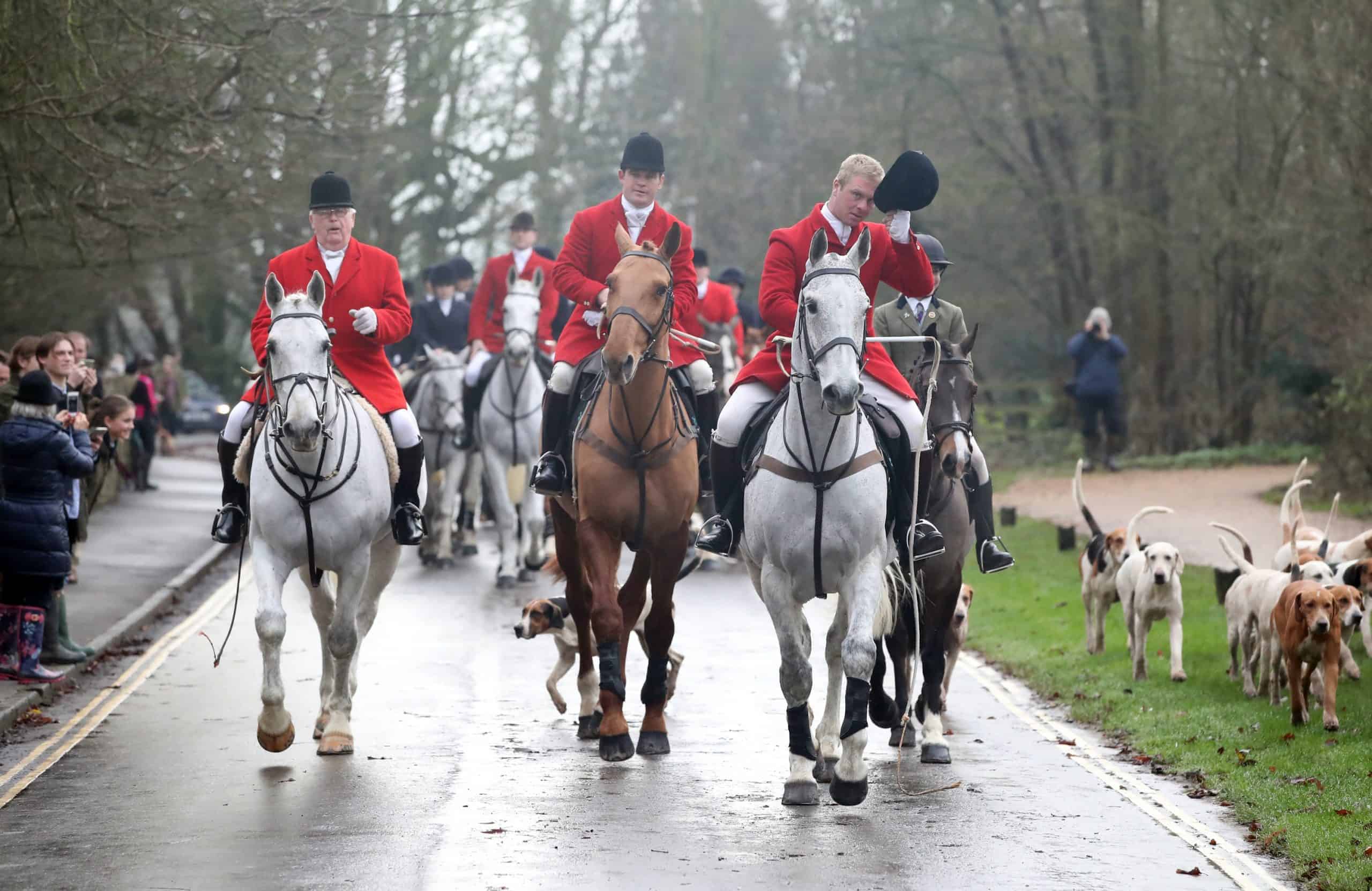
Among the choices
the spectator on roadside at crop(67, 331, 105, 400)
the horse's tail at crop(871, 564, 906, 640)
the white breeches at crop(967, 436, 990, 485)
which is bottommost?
the horse's tail at crop(871, 564, 906, 640)

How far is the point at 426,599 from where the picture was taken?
17188 mm

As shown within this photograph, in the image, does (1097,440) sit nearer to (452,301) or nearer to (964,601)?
(452,301)

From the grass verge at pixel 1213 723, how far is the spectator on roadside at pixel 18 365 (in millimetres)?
7107

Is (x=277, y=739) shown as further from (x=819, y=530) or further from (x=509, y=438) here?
(x=509, y=438)

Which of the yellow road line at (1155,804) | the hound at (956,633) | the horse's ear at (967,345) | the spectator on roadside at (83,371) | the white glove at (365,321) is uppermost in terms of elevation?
the white glove at (365,321)

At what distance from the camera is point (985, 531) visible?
10.8m

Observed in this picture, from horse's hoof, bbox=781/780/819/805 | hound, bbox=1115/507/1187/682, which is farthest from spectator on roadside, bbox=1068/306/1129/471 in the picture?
horse's hoof, bbox=781/780/819/805

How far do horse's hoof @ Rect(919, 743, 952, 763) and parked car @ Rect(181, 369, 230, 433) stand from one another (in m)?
47.8

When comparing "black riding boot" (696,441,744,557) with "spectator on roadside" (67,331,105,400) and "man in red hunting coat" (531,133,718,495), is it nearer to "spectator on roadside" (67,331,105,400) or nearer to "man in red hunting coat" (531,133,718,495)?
"man in red hunting coat" (531,133,718,495)

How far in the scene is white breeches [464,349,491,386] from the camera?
60.6 feet

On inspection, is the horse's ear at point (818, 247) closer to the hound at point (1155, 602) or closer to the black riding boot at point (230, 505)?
the black riding boot at point (230, 505)

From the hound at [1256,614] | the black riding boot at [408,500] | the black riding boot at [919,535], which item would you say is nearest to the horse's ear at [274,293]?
the black riding boot at [408,500]

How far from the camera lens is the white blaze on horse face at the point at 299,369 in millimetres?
8977

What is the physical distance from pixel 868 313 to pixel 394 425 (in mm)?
2829
